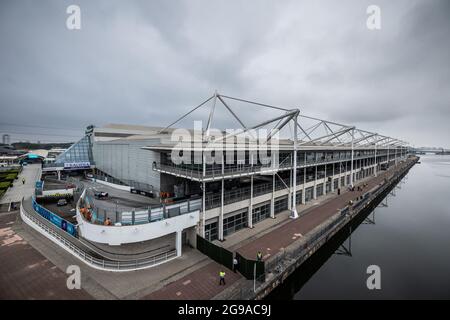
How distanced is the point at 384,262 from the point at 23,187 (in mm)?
51534

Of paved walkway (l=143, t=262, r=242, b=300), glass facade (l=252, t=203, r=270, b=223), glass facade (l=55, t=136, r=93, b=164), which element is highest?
glass facade (l=55, t=136, r=93, b=164)

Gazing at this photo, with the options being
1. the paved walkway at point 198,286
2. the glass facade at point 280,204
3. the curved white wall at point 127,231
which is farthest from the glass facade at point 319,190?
the curved white wall at point 127,231

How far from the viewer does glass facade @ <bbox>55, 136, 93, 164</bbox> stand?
1837 inches

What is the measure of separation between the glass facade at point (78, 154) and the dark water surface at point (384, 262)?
5121cm

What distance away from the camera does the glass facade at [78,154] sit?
46.7m

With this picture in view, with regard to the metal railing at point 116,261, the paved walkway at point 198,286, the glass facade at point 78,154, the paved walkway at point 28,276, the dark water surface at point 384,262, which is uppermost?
the glass facade at point 78,154

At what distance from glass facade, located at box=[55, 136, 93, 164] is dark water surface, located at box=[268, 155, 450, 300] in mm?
51214

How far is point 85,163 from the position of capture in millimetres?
46438

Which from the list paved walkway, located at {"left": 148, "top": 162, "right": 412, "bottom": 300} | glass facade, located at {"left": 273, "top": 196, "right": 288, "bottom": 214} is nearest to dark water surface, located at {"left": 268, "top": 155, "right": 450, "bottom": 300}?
paved walkway, located at {"left": 148, "top": 162, "right": 412, "bottom": 300}

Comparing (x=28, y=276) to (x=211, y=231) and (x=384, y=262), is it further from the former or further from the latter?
(x=384, y=262)

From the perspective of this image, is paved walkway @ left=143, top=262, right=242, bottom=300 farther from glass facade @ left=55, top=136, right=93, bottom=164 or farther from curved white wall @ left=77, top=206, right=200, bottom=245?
glass facade @ left=55, top=136, right=93, bottom=164

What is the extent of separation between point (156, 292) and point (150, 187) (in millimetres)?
15124

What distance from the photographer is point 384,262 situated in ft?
59.9

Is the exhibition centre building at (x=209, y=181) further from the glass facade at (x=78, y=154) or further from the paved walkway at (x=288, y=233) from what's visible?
the glass facade at (x=78, y=154)
